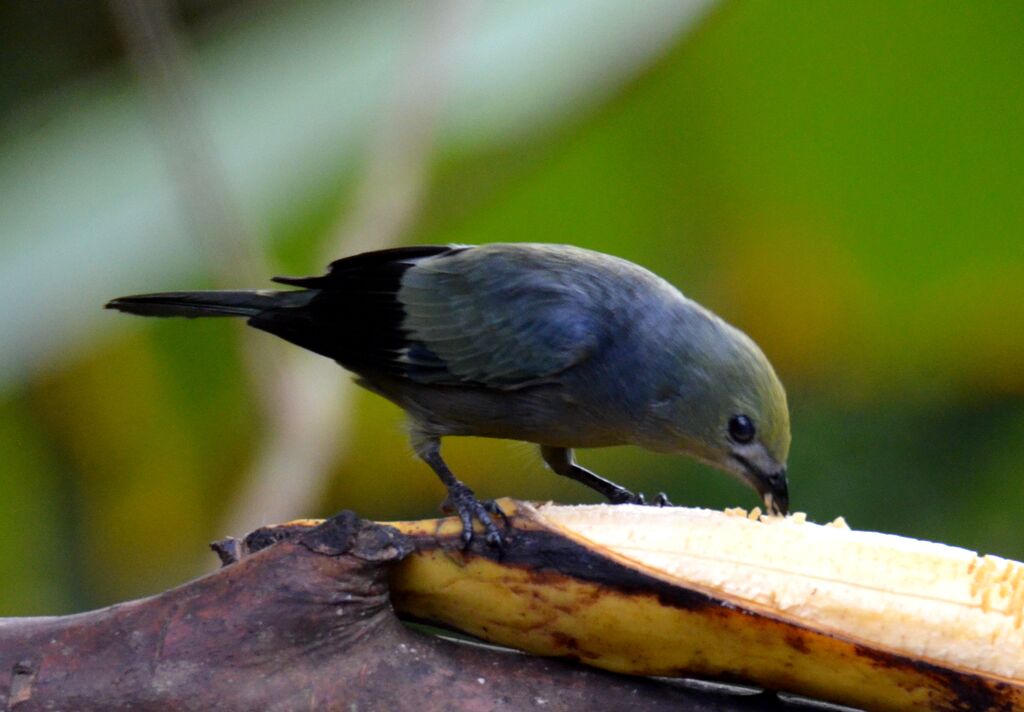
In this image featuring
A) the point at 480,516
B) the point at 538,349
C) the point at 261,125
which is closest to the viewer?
the point at 480,516

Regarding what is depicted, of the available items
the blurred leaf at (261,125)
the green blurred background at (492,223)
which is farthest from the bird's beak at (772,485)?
the blurred leaf at (261,125)

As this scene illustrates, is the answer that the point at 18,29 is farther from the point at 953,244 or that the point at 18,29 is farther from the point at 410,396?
the point at 953,244

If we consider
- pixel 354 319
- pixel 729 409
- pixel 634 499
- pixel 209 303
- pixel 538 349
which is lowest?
pixel 634 499

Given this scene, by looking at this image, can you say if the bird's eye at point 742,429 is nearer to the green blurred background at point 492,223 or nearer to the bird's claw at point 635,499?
the bird's claw at point 635,499

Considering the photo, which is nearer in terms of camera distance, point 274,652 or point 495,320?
point 274,652

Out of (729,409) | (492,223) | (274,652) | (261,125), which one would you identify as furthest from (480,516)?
(261,125)

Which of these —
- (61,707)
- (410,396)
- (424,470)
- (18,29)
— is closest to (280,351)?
(424,470)

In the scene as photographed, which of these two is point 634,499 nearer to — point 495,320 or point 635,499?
point 635,499
